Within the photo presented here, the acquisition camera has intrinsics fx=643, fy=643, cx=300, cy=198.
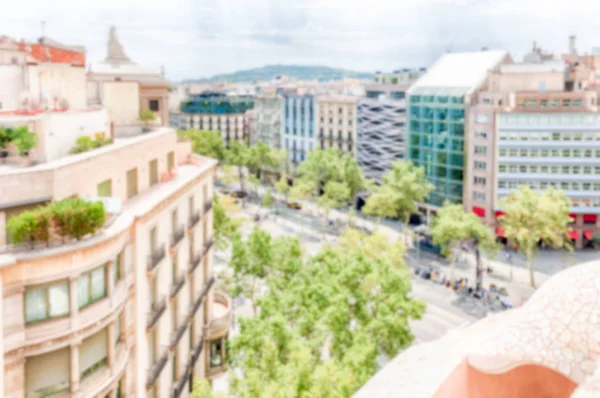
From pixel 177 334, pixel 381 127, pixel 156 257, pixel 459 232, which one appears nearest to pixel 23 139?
pixel 156 257

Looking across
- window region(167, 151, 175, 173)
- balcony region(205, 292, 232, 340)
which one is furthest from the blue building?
window region(167, 151, 175, 173)

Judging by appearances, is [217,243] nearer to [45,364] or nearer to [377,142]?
[45,364]

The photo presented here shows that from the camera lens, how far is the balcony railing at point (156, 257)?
18.6m

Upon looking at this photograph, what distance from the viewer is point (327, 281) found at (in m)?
25.2

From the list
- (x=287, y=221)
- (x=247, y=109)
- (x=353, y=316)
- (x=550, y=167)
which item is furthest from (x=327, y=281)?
(x=247, y=109)

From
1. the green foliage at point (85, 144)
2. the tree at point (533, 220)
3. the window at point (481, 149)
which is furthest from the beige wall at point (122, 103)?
the window at point (481, 149)

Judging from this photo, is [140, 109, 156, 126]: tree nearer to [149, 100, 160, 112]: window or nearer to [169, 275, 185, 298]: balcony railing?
[149, 100, 160, 112]: window

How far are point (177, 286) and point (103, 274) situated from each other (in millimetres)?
7149

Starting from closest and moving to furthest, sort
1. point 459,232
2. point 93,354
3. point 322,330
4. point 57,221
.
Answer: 1. point 57,221
2. point 93,354
3. point 322,330
4. point 459,232

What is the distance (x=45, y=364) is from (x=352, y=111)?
7054cm

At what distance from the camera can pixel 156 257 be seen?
19.1 metres

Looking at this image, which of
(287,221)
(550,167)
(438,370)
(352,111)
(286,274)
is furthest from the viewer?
(352,111)

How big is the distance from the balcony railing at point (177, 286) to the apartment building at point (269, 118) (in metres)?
77.5

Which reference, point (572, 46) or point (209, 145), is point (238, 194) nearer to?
point (209, 145)
